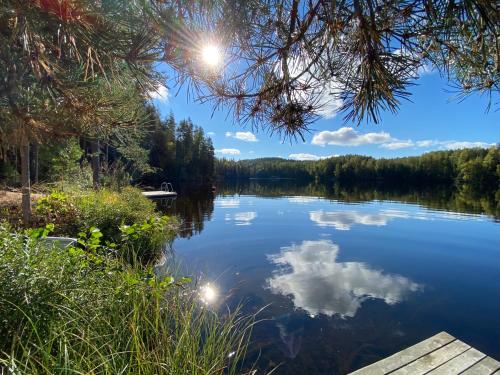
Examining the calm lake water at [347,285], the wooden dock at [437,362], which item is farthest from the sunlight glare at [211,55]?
the wooden dock at [437,362]

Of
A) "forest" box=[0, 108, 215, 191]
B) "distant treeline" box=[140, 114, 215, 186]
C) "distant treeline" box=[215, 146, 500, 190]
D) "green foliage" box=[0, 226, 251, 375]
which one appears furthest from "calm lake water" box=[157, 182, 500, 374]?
"distant treeline" box=[215, 146, 500, 190]

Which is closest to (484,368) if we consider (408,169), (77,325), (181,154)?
(77,325)

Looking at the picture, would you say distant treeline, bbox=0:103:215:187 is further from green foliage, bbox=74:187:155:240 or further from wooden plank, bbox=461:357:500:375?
wooden plank, bbox=461:357:500:375

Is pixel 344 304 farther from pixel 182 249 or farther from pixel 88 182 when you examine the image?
pixel 88 182

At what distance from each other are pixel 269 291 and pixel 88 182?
29.4 feet

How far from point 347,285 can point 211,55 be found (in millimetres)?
5071

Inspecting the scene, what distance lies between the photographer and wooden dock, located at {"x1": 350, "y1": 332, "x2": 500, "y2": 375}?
2.29 m

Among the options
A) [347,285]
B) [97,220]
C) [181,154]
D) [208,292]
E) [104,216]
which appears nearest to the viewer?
[208,292]

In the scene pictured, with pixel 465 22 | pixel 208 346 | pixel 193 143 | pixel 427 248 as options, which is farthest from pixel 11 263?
pixel 193 143

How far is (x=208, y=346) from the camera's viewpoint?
1.76 metres

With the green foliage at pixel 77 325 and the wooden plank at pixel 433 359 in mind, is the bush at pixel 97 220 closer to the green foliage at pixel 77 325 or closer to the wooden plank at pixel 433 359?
the green foliage at pixel 77 325

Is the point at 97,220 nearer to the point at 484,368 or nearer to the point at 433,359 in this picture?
the point at 433,359

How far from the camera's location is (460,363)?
2404 mm

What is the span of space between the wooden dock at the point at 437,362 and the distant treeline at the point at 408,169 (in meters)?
48.8
